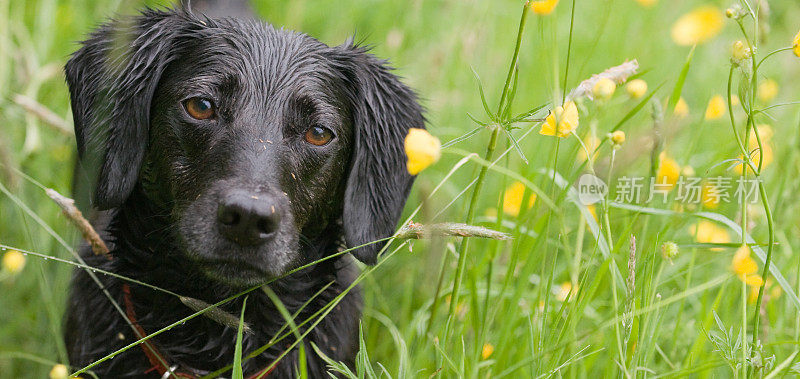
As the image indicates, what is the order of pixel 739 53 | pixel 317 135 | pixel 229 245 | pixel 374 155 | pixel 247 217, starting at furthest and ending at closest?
pixel 374 155, pixel 317 135, pixel 229 245, pixel 247 217, pixel 739 53

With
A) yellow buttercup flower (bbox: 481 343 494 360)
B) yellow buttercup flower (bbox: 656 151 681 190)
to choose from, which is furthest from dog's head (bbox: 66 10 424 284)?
yellow buttercup flower (bbox: 656 151 681 190)

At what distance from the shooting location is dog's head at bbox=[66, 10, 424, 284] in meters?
2.05

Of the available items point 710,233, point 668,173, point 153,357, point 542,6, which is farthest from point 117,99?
point 710,233

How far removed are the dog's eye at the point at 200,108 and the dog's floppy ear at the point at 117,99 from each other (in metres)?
0.17

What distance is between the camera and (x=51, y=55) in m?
4.06

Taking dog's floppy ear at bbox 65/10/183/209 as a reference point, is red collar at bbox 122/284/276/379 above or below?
below

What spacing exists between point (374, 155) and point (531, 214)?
0.58 metres

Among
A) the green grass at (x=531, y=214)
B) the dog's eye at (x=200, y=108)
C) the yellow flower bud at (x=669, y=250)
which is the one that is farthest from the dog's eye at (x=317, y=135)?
the yellow flower bud at (x=669, y=250)

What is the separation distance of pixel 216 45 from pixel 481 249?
4.37 feet

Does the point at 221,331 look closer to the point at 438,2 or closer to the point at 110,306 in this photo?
the point at 110,306

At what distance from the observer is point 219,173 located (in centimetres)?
204

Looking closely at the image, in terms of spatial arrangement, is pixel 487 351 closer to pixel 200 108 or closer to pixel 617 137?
pixel 617 137

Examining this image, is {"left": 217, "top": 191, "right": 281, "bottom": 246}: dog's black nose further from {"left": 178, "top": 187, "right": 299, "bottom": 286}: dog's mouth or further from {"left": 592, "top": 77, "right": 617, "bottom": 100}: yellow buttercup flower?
{"left": 592, "top": 77, "right": 617, "bottom": 100}: yellow buttercup flower

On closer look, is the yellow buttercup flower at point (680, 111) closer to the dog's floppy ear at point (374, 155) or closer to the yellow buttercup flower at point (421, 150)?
the dog's floppy ear at point (374, 155)
